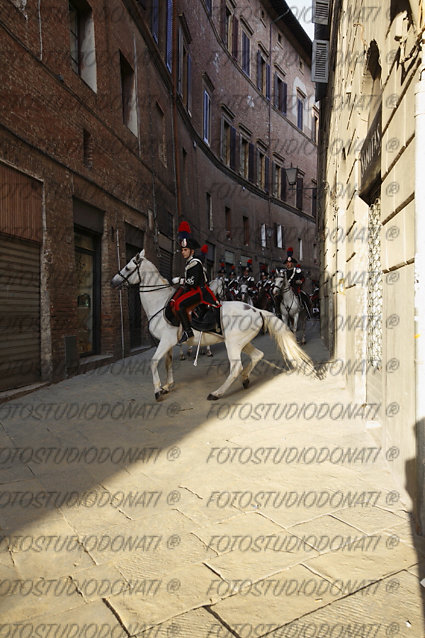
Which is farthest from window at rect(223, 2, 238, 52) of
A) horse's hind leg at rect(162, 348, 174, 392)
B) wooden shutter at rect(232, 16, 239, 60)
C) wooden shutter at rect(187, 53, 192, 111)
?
horse's hind leg at rect(162, 348, 174, 392)

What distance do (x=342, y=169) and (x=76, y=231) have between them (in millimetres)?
5608

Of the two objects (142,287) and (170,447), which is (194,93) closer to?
(142,287)

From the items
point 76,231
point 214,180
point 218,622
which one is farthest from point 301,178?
point 218,622

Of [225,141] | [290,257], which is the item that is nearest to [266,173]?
[225,141]

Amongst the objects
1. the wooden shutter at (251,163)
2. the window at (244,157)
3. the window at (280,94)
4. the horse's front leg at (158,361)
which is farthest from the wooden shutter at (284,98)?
the horse's front leg at (158,361)

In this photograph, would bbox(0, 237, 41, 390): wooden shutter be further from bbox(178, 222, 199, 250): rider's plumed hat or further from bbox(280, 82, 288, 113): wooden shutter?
bbox(280, 82, 288, 113): wooden shutter

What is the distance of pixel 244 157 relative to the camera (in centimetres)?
2981

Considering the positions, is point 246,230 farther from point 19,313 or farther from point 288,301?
point 19,313

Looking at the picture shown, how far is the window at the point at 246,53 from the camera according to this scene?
2852 centimetres

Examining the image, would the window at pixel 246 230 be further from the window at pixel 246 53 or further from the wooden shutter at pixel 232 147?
the window at pixel 246 53

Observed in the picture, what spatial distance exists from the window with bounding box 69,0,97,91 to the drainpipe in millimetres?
9960

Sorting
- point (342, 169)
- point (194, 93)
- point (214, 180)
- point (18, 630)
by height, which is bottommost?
point (18, 630)

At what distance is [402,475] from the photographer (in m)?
3.82

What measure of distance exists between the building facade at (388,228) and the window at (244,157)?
73.8 feet
